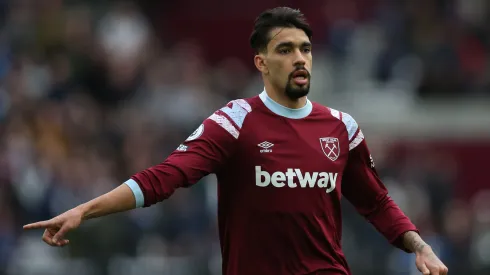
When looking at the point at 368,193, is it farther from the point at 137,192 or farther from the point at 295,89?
the point at 137,192

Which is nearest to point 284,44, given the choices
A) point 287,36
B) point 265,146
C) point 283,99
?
point 287,36

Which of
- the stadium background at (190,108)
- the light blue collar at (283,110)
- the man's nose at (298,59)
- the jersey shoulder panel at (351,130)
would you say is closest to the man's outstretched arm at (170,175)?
the light blue collar at (283,110)

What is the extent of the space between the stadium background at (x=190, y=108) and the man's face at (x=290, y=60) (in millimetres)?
6175

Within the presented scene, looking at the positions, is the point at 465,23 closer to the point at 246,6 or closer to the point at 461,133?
the point at 461,133

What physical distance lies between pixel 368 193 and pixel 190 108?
8973 millimetres

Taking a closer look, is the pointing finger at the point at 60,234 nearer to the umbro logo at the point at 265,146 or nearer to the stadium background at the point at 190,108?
the umbro logo at the point at 265,146

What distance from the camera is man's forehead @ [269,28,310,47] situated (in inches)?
310

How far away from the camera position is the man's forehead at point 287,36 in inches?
310

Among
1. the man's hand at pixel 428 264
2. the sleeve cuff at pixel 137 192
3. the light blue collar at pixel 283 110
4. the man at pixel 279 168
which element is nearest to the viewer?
Answer: the sleeve cuff at pixel 137 192

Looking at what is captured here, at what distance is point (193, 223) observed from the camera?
14.6 metres

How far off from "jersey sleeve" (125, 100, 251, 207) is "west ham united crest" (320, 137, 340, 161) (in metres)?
0.53

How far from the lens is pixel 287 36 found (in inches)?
311

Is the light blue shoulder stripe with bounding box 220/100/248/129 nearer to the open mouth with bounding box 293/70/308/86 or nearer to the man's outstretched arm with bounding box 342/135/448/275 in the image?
the open mouth with bounding box 293/70/308/86

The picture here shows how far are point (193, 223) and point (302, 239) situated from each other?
6936 mm
